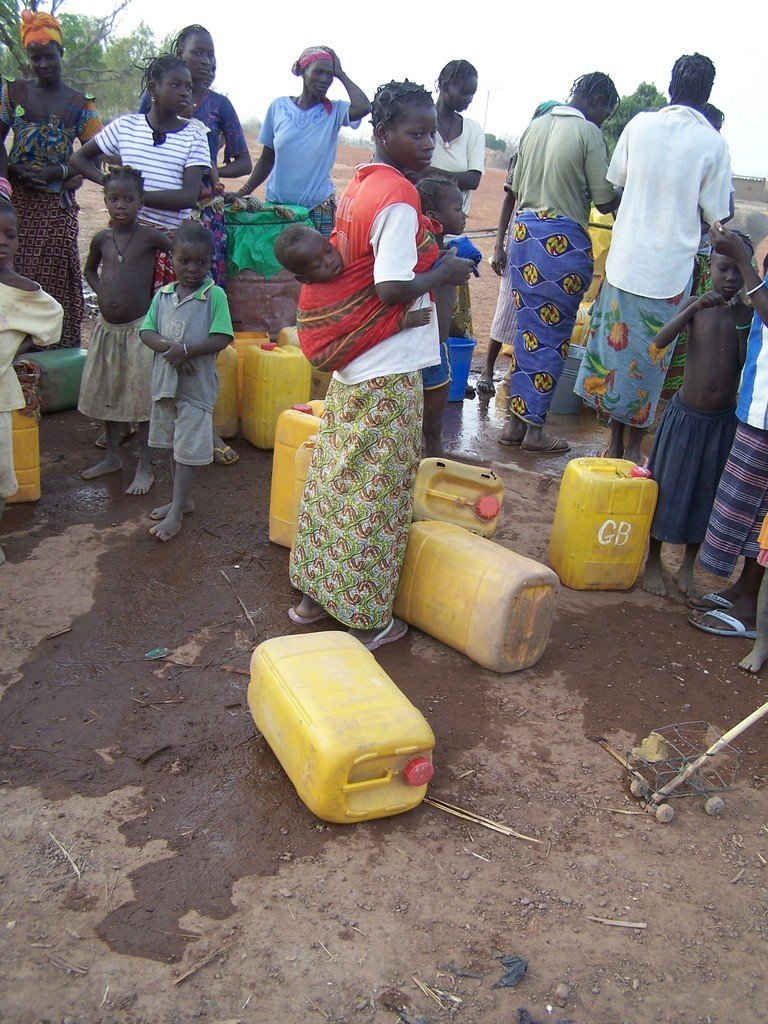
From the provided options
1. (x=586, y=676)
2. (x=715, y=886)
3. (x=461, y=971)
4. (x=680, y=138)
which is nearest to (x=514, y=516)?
(x=586, y=676)

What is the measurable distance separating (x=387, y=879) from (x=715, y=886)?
94cm

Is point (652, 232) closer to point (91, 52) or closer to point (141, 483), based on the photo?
point (141, 483)

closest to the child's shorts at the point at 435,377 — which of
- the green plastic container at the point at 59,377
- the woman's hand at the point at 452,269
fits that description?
the woman's hand at the point at 452,269

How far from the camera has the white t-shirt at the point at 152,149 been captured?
15.7 feet

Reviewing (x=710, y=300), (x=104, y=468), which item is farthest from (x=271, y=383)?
(x=710, y=300)

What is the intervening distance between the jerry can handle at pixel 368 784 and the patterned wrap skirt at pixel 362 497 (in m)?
0.95

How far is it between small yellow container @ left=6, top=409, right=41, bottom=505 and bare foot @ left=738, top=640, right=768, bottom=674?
3392 mm

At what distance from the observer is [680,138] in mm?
4715

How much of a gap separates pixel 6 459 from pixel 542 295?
3286 millimetres

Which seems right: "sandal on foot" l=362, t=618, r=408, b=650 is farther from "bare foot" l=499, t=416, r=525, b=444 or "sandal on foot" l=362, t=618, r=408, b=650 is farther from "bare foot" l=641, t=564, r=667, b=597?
"bare foot" l=499, t=416, r=525, b=444

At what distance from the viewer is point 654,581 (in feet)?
14.0

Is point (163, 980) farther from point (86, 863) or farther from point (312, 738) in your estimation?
point (312, 738)

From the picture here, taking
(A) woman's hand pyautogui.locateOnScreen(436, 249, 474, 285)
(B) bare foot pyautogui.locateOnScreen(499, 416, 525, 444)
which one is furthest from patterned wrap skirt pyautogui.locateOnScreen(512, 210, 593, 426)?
(A) woman's hand pyautogui.locateOnScreen(436, 249, 474, 285)

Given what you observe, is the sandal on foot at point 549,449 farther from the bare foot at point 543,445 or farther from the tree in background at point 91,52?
the tree in background at point 91,52
